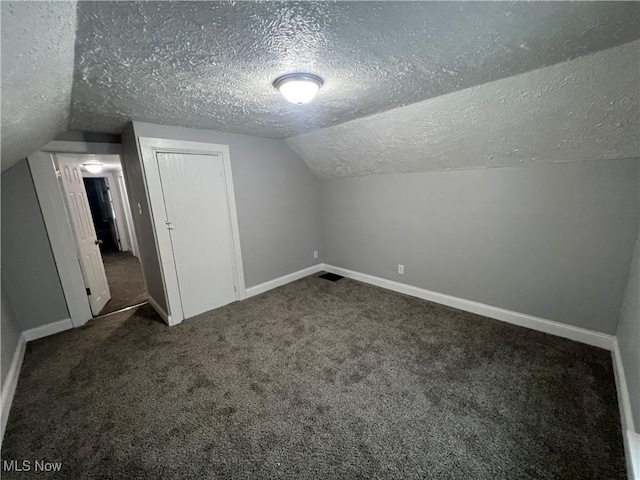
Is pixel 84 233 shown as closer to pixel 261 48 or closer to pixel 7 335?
pixel 7 335

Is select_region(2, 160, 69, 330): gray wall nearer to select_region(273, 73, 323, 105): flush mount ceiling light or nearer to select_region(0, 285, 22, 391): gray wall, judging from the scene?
select_region(0, 285, 22, 391): gray wall

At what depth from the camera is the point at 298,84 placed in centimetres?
154

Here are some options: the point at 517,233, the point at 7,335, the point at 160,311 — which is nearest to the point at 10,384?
the point at 7,335

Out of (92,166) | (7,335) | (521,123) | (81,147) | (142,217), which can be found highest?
(92,166)

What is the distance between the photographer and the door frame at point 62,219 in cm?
247

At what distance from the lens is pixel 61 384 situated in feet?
6.42

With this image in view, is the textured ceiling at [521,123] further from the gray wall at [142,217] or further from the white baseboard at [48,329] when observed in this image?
the white baseboard at [48,329]

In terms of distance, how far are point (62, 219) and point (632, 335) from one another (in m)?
4.82

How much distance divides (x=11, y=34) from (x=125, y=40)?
397 mm

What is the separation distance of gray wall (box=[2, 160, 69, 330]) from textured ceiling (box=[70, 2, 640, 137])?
1.27 m

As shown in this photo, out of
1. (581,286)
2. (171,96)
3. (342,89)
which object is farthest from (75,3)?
(581,286)

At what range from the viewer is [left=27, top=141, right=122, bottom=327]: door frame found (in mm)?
2471

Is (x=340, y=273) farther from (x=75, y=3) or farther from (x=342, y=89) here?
(x=75, y=3)

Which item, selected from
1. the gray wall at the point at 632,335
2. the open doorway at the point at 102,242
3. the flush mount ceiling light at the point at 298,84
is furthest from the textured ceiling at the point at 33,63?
the gray wall at the point at 632,335
